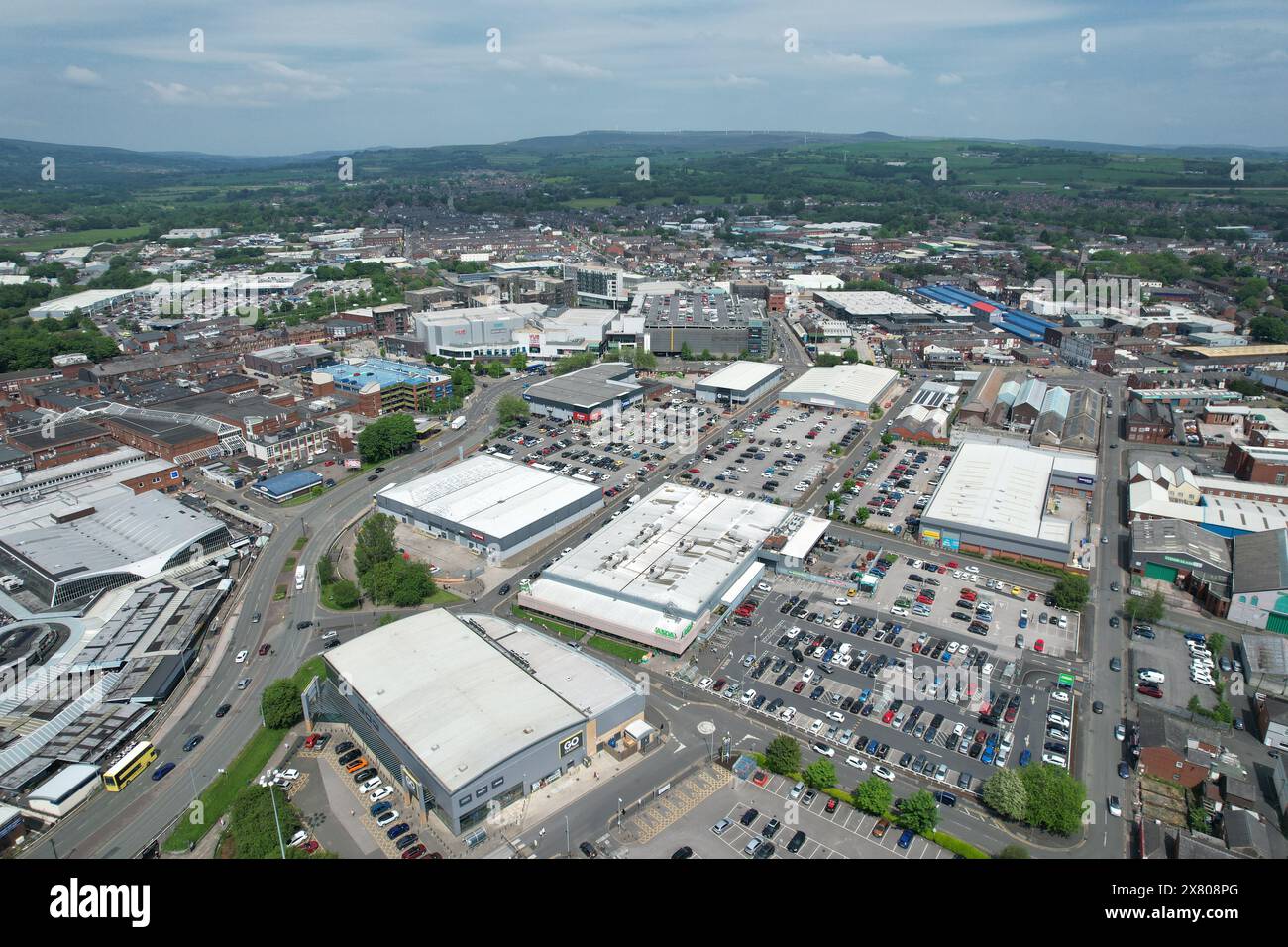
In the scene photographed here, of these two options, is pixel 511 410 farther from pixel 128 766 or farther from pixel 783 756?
pixel 783 756

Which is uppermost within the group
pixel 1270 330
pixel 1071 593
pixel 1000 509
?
pixel 1270 330

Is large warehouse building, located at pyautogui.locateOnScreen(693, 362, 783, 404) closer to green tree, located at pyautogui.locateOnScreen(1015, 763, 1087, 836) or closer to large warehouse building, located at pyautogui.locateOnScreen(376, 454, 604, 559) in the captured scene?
large warehouse building, located at pyautogui.locateOnScreen(376, 454, 604, 559)

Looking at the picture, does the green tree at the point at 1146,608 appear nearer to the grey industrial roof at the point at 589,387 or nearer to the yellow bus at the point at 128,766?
the grey industrial roof at the point at 589,387

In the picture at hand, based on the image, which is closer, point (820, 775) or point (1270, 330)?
point (820, 775)

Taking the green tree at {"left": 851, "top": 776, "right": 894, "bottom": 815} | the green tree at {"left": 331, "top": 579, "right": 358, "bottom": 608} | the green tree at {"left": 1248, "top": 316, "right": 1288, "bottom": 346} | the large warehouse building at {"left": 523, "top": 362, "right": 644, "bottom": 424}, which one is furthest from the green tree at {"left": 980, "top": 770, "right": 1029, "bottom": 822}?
the green tree at {"left": 1248, "top": 316, "right": 1288, "bottom": 346}

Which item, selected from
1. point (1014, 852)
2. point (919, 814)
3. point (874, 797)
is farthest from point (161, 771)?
point (1014, 852)

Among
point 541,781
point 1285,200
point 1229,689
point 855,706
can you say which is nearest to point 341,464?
point 541,781
